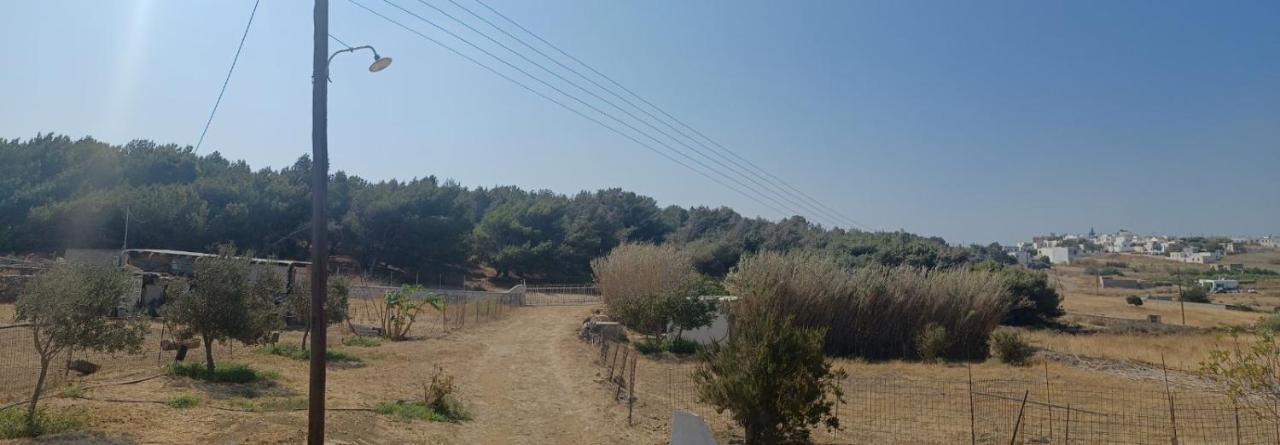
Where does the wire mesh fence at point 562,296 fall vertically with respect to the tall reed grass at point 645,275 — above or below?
below

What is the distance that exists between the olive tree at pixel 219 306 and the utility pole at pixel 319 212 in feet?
23.4

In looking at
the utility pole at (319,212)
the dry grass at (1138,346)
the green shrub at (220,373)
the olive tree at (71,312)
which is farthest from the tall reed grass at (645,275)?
the utility pole at (319,212)

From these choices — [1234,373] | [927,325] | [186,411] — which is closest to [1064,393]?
[927,325]

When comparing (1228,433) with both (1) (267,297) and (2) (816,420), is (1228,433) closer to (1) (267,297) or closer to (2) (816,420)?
(2) (816,420)

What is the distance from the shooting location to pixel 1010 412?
43.0 ft

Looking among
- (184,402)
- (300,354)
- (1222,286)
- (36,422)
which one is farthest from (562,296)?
(1222,286)

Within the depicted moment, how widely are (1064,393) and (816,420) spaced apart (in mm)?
8819

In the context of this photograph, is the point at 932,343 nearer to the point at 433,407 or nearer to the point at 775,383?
the point at 775,383

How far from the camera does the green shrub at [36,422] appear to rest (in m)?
8.08

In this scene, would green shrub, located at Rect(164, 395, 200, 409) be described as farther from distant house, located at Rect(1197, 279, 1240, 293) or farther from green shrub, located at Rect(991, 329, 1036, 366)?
distant house, located at Rect(1197, 279, 1240, 293)

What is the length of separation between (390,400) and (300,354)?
579cm

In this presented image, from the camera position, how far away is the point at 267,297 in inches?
611

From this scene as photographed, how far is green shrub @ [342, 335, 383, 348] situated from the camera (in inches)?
799

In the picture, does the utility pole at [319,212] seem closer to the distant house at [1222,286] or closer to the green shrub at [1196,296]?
the green shrub at [1196,296]
